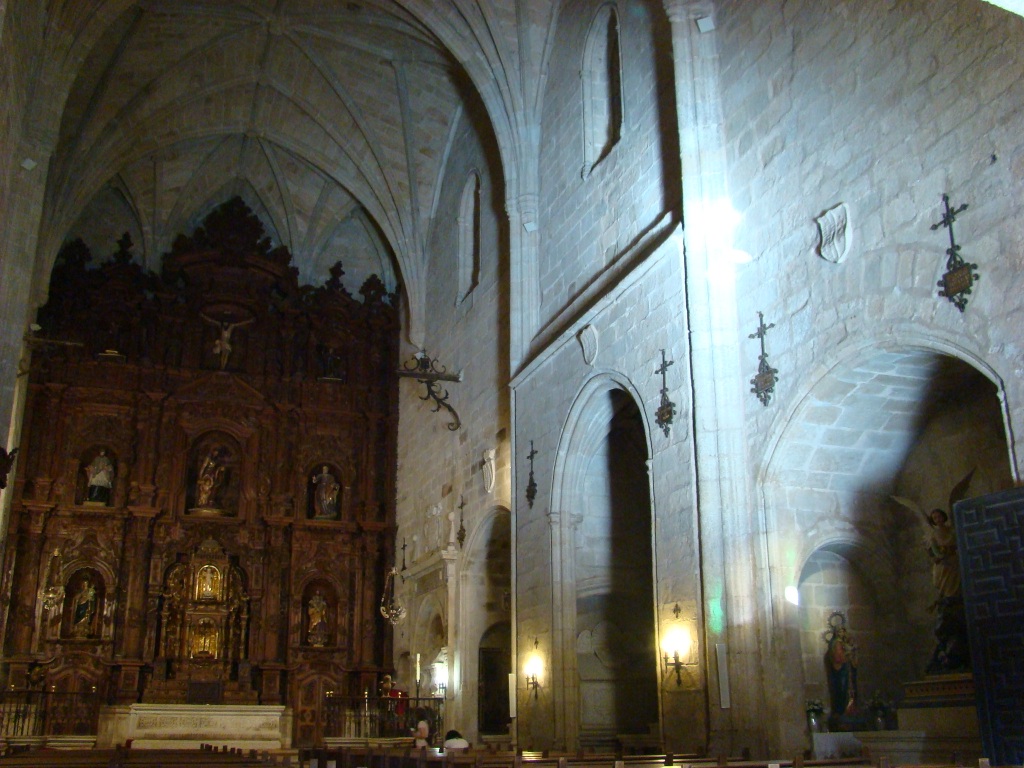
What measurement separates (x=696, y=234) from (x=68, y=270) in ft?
50.1

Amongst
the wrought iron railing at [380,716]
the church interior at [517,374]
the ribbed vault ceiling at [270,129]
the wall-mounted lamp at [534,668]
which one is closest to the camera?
the church interior at [517,374]

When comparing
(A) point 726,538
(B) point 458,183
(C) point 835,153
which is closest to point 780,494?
(A) point 726,538

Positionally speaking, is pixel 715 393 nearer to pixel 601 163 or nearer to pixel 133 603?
pixel 601 163

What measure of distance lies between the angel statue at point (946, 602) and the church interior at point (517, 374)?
36 mm

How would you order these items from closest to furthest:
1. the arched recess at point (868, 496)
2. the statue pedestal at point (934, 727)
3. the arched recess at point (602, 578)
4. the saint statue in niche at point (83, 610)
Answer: the statue pedestal at point (934, 727) → the arched recess at point (868, 496) → the arched recess at point (602, 578) → the saint statue in niche at point (83, 610)

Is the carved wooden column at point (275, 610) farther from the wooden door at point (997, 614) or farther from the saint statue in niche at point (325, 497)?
the wooden door at point (997, 614)

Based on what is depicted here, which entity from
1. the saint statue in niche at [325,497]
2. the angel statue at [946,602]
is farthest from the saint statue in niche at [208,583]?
the angel statue at [946,602]

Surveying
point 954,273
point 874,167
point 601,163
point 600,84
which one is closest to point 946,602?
point 954,273

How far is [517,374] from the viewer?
16016 mm

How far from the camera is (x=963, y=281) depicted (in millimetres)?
7965

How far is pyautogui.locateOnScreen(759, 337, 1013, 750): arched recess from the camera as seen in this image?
9.67 metres

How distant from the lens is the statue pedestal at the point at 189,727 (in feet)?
49.7

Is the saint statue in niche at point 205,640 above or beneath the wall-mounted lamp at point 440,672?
above

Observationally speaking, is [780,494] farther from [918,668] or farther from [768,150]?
[768,150]
